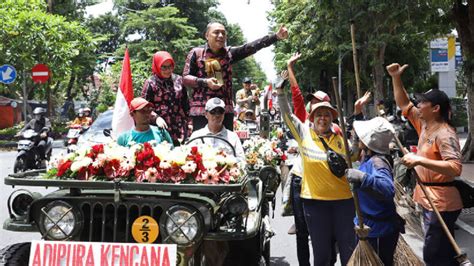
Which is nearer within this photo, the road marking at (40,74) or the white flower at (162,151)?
the white flower at (162,151)

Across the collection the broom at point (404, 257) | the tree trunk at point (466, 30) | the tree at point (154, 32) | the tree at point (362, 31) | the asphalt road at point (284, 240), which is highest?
the tree at point (154, 32)

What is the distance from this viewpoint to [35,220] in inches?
164

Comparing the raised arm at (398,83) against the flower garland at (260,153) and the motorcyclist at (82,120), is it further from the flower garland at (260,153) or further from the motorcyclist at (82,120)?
the motorcyclist at (82,120)

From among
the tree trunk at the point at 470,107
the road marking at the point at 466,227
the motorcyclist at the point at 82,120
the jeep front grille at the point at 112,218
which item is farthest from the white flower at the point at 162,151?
the motorcyclist at the point at 82,120

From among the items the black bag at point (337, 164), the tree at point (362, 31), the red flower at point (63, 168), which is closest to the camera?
the red flower at point (63, 168)

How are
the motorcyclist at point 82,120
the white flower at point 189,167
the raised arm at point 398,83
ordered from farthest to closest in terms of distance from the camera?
1. the motorcyclist at point 82,120
2. the raised arm at point 398,83
3. the white flower at point 189,167

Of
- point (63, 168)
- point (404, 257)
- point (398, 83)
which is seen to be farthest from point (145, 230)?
point (398, 83)

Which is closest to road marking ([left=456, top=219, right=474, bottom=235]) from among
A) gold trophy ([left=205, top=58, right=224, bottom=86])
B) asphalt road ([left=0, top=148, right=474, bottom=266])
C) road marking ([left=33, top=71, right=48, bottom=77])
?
asphalt road ([left=0, top=148, right=474, bottom=266])

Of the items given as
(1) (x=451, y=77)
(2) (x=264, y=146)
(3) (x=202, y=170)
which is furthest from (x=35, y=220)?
(1) (x=451, y=77)

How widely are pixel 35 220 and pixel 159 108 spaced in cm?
265

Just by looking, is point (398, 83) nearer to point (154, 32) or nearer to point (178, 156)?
point (178, 156)

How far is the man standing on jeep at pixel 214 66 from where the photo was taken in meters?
6.49

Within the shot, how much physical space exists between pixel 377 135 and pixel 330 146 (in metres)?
0.79

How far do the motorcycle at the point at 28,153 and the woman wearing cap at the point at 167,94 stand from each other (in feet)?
28.0
